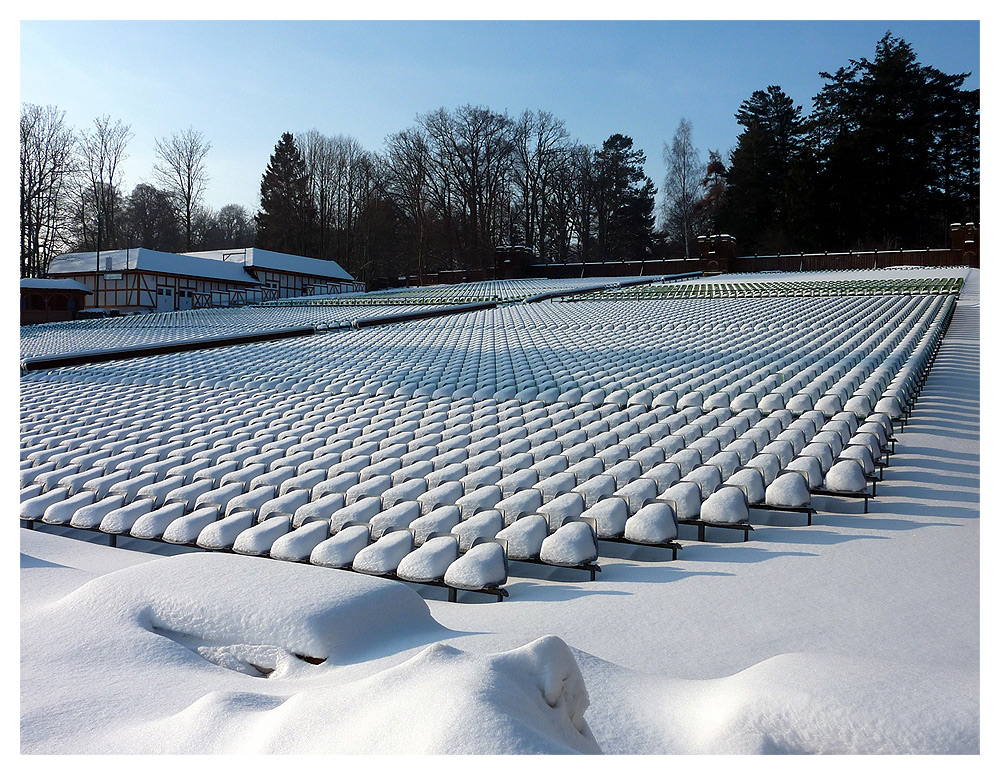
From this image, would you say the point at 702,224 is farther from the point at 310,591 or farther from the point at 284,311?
the point at 310,591

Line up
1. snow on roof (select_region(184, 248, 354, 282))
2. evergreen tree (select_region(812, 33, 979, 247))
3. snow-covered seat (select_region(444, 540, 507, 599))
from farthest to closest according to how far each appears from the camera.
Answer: snow on roof (select_region(184, 248, 354, 282))
evergreen tree (select_region(812, 33, 979, 247))
snow-covered seat (select_region(444, 540, 507, 599))

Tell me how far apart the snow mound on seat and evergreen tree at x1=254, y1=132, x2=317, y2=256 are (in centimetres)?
5899

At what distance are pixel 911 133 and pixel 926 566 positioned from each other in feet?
156

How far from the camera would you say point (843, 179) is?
152ft

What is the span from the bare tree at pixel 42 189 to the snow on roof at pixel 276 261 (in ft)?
23.0

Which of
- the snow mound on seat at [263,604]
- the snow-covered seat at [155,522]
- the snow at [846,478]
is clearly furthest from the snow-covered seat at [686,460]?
the snow-covered seat at [155,522]

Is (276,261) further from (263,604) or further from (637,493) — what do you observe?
(263,604)

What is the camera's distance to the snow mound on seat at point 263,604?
258cm

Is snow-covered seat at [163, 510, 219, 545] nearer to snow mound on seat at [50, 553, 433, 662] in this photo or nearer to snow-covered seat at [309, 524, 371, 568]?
snow-covered seat at [309, 524, 371, 568]

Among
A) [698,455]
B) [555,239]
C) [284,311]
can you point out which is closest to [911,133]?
[555,239]

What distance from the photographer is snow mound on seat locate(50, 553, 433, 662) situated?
2.58 m

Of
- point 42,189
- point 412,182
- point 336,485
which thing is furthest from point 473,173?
point 336,485

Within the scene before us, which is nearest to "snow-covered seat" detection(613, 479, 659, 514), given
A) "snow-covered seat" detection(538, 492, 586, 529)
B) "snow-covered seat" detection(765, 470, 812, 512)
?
"snow-covered seat" detection(538, 492, 586, 529)

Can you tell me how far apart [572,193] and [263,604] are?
2208 inches
